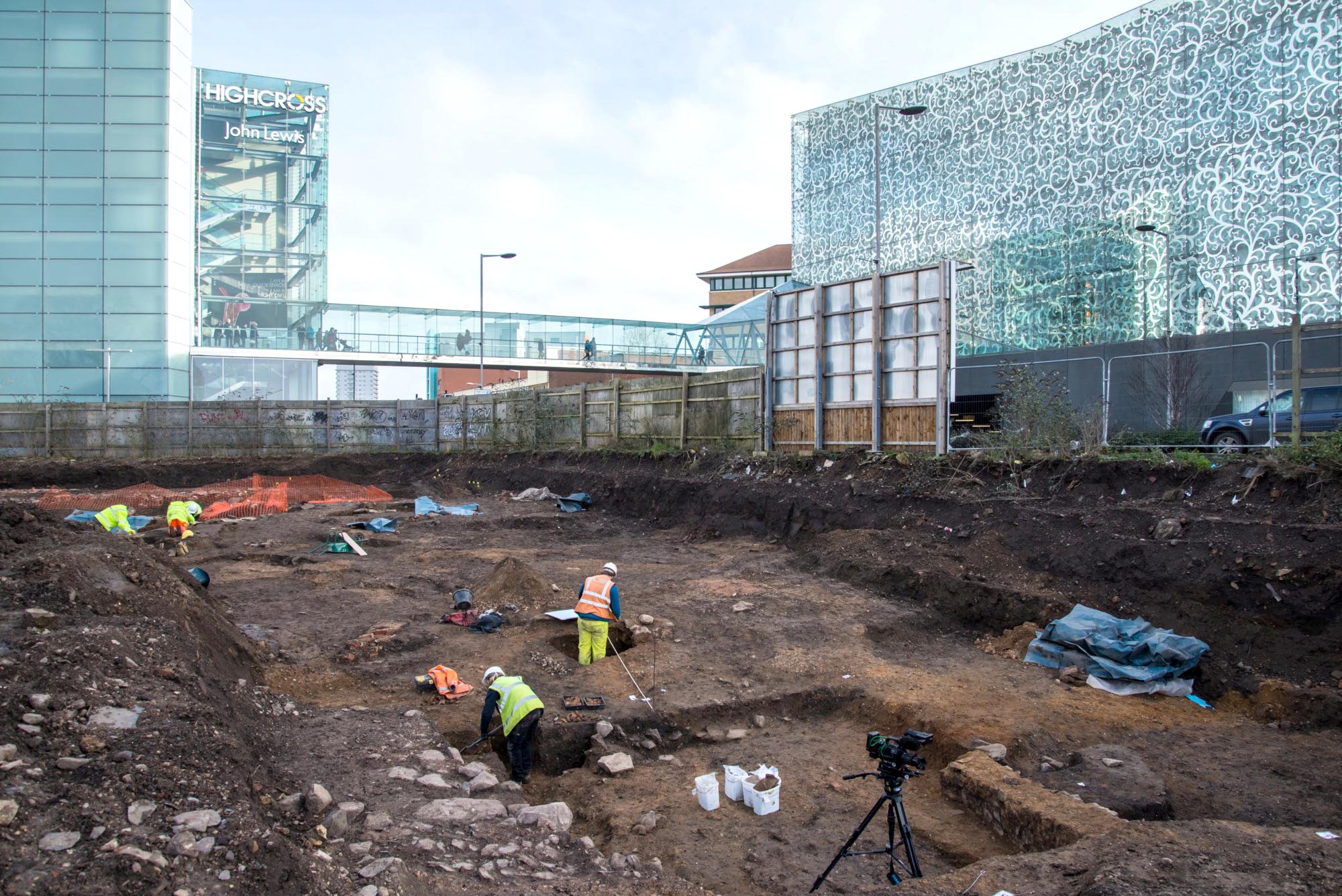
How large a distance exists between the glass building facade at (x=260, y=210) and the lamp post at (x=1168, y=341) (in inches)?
1379

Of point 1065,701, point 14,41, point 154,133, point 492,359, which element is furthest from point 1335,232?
point 14,41

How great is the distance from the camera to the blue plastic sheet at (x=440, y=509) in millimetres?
19016

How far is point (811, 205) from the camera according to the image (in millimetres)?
46188

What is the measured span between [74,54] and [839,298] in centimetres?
3751

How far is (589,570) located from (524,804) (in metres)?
7.39

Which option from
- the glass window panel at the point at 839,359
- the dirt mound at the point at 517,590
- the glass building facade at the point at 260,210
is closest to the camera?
the dirt mound at the point at 517,590

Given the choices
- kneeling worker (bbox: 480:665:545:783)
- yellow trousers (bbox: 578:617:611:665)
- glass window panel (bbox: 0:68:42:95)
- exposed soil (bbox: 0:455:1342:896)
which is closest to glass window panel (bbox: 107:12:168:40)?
glass window panel (bbox: 0:68:42:95)

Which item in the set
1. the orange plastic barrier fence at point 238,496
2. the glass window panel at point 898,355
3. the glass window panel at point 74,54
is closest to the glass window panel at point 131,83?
the glass window panel at point 74,54

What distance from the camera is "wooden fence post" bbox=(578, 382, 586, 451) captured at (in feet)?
77.5

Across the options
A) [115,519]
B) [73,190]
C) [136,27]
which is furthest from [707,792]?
[136,27]

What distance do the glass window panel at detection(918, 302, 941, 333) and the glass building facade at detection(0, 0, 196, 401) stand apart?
3384cm

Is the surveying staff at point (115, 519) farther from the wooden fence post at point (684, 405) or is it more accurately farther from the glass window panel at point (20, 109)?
the glass window panel at point (20, 109)

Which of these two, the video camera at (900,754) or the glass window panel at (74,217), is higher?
the glass window panel at (74,217)

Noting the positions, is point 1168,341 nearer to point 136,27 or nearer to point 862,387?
point 862,387
